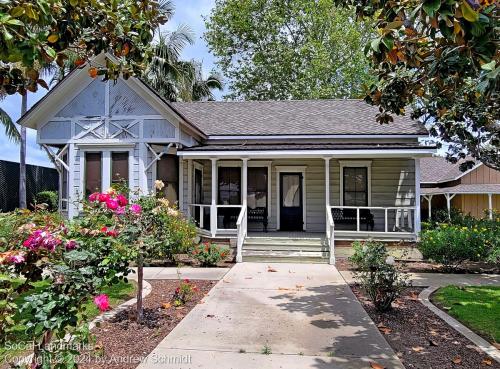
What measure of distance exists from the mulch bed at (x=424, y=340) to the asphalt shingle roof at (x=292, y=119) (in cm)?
857

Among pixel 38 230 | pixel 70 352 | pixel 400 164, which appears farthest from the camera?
pixel 400 164

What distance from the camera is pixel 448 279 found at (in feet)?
28.9

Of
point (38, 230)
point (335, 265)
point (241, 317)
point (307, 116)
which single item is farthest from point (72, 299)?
point (307, 116)

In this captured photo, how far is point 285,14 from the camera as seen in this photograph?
99.2 ft

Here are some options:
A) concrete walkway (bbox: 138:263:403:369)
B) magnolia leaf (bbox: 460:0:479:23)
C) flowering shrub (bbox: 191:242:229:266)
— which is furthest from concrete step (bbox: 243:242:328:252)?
magnolia leaf (bbox: 460:0:479:23)

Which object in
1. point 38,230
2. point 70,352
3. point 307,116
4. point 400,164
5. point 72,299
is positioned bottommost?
point 70,352

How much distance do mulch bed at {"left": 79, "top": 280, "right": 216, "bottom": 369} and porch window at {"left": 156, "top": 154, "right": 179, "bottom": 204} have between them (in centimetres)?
552

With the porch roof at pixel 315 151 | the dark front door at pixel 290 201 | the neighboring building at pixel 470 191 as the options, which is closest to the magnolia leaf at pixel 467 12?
the porch roof at pixel 315 151

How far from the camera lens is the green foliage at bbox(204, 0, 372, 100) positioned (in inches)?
1060

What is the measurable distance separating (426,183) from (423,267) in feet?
55.0

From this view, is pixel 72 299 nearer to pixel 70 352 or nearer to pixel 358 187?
pixel 70 352

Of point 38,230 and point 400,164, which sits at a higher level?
point 400,164

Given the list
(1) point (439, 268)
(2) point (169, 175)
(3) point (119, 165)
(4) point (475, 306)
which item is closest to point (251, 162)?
(2) point (169, 175)

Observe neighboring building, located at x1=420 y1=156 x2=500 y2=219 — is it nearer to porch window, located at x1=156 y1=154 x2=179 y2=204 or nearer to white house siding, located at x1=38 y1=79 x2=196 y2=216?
porch window, located at x1=156 y1=154 x2=179 y2=204
